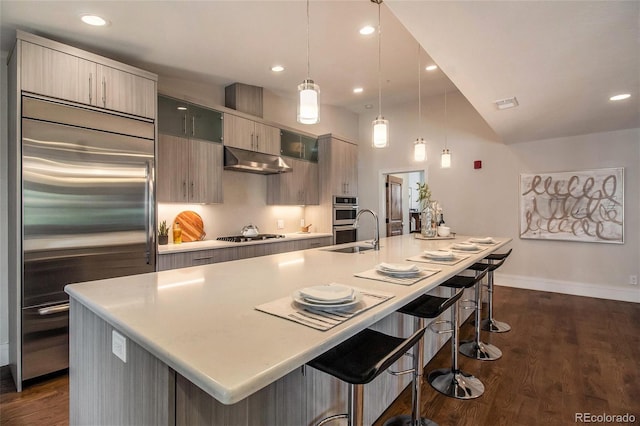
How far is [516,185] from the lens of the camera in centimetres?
500

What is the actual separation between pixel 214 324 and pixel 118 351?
0.46 metres

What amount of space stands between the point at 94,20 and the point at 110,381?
2.75 meters

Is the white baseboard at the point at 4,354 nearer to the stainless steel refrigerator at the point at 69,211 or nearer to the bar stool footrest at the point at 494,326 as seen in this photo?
the stainless steel refrigerator at the point at 69,211

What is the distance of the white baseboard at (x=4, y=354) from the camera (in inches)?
106

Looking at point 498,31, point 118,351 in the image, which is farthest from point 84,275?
point 498,31

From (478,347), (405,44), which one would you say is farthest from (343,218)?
(478,347)

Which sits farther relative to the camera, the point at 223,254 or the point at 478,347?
the point at 223,254

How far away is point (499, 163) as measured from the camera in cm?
512

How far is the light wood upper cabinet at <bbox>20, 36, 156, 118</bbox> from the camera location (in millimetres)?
2377

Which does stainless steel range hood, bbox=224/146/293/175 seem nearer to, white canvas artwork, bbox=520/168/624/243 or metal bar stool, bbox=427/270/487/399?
metal bar stool, bbox=427/270/487/399

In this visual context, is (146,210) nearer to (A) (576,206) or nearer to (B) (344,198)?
(B) (344,198)

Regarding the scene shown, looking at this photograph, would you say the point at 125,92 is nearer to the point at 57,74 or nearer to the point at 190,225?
the point at 57,74

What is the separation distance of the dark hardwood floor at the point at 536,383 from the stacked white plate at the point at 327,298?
1180 mm

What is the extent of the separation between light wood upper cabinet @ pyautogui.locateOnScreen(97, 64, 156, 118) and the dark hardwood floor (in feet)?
7.50
